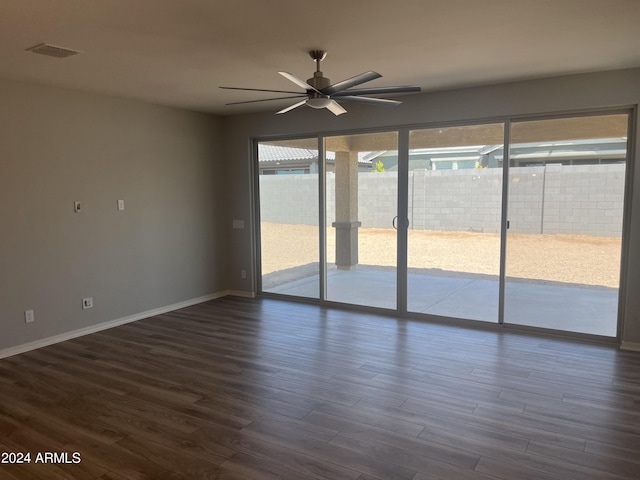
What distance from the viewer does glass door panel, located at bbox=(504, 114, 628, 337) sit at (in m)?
4.38

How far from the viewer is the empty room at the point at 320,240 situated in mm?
2736

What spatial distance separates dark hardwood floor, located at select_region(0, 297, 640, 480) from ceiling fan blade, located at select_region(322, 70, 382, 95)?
223 centimetres

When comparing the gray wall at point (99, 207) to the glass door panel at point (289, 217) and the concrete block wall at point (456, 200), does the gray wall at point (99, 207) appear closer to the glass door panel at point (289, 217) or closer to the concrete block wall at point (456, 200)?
the glass door panel at point (289, 217)

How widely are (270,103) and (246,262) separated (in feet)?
7.57

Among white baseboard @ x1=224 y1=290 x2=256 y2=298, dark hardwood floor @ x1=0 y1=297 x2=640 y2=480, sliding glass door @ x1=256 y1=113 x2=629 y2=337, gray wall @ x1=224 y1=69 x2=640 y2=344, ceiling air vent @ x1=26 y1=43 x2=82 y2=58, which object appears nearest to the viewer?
dark hardwood floor @ x1=0 y1=297 x2=640 y2=480

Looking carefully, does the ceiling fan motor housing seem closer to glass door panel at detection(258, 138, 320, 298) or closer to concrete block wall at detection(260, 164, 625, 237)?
concrete block wall at detection(260, 164, 625, 237)

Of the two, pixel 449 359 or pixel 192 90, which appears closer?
pixel 449 359

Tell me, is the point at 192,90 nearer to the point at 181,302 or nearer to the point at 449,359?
the point at 181,302

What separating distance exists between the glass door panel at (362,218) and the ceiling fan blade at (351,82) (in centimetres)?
223

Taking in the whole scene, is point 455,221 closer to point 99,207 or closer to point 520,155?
point 520,155

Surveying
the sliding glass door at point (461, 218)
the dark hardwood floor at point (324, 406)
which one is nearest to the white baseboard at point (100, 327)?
the dark hardwood floor at point (324, 406)

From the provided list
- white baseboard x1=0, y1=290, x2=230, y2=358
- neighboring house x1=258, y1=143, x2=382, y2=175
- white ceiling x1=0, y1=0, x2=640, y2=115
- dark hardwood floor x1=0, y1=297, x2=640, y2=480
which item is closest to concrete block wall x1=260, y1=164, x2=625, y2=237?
neighboring house x1=258, y1=143, x2=382, y2=175

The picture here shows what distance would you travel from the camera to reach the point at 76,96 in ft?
15.4

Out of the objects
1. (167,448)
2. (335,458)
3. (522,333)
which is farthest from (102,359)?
(522,333)
